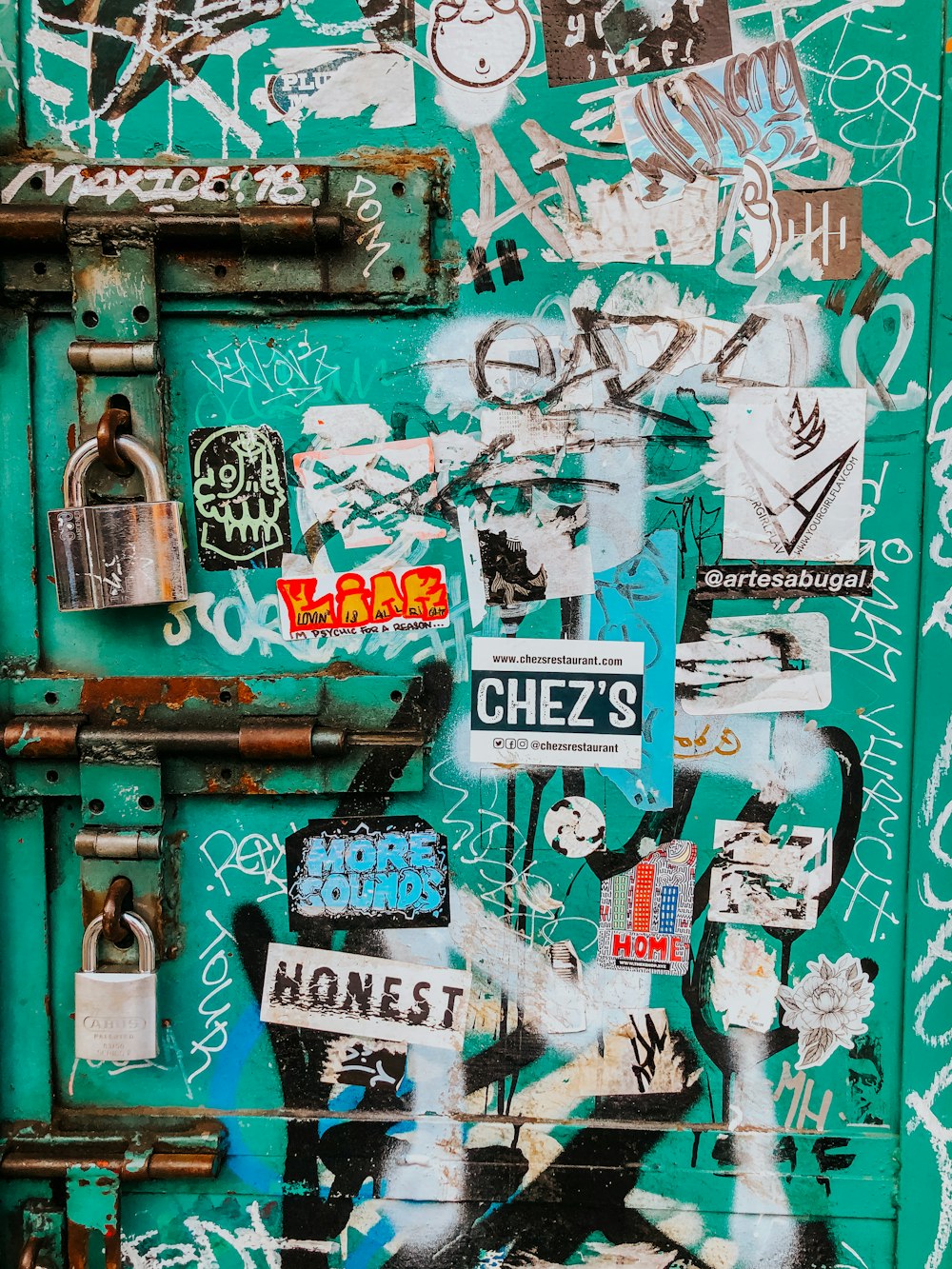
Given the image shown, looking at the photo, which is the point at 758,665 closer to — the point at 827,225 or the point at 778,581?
the point at 778,581

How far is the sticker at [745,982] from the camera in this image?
3.66 ft

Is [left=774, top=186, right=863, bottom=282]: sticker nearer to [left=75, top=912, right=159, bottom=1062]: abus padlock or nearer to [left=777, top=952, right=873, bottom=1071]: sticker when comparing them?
[left=777, top=952, right=873, bottom=1071]: sticker

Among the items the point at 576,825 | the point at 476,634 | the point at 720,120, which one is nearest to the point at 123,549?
the point at 476,634

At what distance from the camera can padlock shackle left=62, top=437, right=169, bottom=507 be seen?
3.34ft

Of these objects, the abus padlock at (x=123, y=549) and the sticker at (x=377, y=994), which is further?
the sticker at (x=377, y=994)

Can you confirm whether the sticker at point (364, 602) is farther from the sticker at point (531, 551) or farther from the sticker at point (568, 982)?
the sticker at point (568, 982)

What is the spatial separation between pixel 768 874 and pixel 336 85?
1.12m

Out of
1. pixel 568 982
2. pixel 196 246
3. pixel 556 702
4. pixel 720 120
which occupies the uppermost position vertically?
pixel 720 120

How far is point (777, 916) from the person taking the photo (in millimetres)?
1115

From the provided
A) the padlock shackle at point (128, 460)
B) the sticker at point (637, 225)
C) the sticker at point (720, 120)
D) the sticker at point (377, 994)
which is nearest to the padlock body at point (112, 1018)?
the sticker at point (377, 994)

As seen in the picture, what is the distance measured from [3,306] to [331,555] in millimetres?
509

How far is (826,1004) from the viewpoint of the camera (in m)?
1.12

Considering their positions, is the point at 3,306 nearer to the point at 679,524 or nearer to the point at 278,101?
the point at 278,101

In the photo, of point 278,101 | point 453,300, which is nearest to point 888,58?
point 453,300
